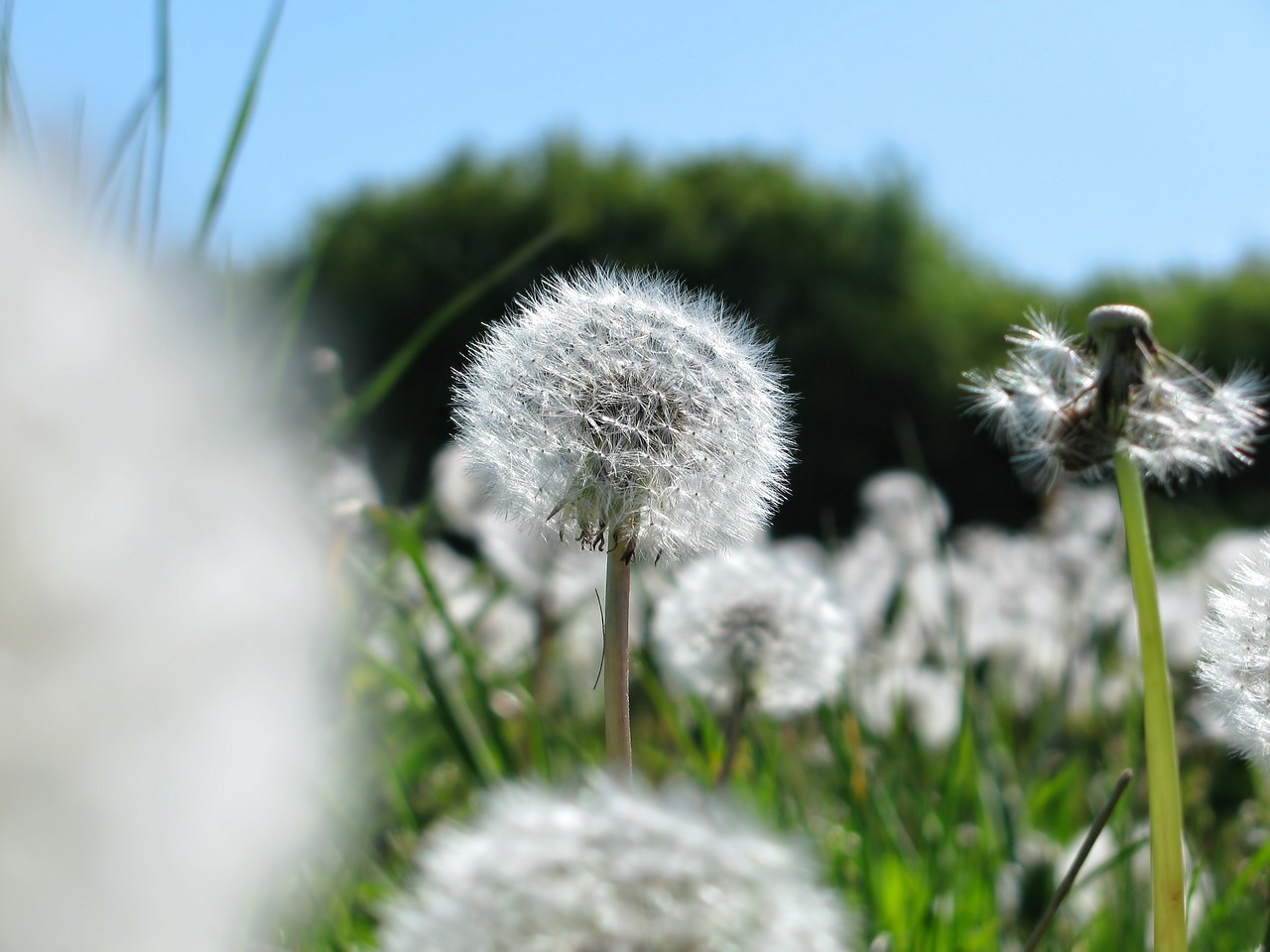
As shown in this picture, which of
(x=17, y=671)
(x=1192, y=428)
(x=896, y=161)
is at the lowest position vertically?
(x=1192, y=428)

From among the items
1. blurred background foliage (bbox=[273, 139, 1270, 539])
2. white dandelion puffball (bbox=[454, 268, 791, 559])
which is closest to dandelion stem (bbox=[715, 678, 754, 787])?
white dandelion puffball (bbox=[454, 268, 791, 559])

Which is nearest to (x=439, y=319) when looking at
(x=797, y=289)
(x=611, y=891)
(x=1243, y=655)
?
(x=1243, y=655)

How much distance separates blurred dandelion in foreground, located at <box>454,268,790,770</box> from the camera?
3.57ft

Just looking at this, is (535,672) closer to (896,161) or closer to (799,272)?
(799,272)

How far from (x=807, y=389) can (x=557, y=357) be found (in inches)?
523

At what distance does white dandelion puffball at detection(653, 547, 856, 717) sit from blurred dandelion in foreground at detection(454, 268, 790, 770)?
0.65 meters

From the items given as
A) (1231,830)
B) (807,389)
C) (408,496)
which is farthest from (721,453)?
(807,389)

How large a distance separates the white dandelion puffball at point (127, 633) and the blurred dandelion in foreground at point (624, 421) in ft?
1.24

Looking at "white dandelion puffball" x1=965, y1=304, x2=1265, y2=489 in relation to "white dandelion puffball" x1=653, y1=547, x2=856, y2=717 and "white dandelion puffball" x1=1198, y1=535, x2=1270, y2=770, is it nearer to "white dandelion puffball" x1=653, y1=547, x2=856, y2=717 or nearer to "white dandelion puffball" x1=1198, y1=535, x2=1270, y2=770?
"white dandelion puffball" x1=1198, y1=535, x2=1270, y2=770

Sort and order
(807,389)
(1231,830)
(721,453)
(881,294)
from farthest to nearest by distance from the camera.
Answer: (881,294) < (807,389) < (1231,830) < (721,453)

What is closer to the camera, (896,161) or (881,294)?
(881,294)

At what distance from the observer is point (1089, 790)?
3.57 m

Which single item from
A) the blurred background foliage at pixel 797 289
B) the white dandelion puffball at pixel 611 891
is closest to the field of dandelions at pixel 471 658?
the white dandelion puffball at pixel 611 891

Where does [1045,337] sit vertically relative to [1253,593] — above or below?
above
